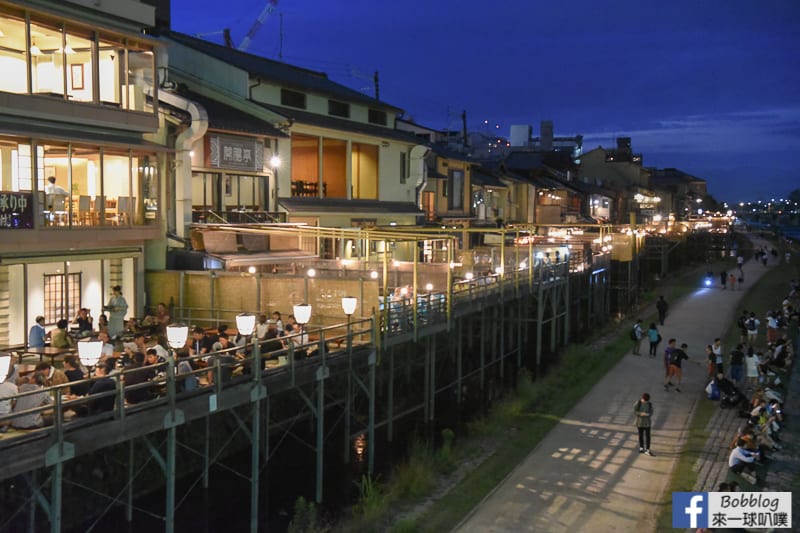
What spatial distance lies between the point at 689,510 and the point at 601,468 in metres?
3.78

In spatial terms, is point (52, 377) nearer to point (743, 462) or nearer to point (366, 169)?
point (743, 462)

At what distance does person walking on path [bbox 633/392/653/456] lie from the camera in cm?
2133

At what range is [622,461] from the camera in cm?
2114

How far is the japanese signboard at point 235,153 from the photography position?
90.7ft

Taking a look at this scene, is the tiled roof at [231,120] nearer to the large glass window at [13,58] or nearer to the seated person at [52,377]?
the large glass window at [13,58]

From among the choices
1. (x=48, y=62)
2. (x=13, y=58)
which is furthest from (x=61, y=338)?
(x=48, y=62)

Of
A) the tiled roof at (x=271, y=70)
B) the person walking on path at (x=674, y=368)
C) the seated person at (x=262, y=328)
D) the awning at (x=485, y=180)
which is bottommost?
the person walking on path at (x=674, y=368)

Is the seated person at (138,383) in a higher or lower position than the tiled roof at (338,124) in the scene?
lower

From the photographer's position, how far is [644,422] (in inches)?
842

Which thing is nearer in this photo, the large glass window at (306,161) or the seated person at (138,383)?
the seated person at (138,383)

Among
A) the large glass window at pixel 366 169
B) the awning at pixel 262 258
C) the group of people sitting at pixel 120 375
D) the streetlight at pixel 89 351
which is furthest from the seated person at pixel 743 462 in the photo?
the large glass window at pixel 366 169

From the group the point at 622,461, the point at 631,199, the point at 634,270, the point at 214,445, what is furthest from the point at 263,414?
the point at 631,199

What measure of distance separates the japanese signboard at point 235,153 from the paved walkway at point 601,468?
47.3ft

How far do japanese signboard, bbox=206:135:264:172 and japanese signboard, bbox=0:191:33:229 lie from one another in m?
8.56
